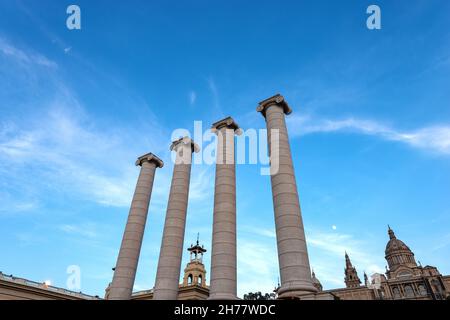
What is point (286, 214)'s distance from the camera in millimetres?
27078

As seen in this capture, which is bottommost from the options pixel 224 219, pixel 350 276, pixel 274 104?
pixel 224 219

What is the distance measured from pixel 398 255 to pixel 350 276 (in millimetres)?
29859

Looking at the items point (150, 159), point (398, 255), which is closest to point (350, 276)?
point (398, 255)

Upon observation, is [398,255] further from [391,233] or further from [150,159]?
[150,159]

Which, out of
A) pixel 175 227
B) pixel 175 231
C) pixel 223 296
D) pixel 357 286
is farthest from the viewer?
pixel 357 286

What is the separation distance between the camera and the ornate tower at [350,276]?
171625 mm

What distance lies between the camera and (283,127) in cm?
3338

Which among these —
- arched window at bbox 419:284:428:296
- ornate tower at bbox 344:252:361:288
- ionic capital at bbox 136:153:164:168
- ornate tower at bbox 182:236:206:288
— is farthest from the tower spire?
Result: ionic capital at bbox 136:153:164:168
